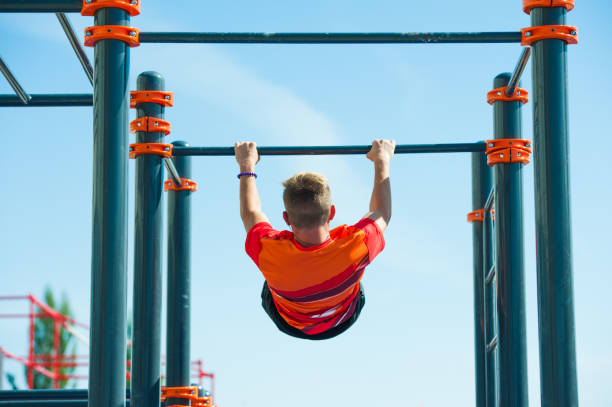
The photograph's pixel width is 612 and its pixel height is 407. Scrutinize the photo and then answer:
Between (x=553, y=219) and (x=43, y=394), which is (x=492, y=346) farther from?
(x=43, y=394)

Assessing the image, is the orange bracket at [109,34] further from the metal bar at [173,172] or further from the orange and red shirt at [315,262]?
the metal bar at [173,172]

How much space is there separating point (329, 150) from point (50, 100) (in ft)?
5.15

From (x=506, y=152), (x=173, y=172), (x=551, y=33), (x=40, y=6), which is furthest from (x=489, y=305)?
(x=40, y=6)

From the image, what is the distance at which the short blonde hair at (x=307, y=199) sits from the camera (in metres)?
3.01

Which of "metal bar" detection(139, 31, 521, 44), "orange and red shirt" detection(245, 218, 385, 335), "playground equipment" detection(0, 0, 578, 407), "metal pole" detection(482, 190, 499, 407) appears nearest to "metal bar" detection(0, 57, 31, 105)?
"playground equipment" detection(0, 0, 578, 407)

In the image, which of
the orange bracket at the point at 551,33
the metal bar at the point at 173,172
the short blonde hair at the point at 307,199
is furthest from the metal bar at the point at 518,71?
the metal bar at the point at 173,172

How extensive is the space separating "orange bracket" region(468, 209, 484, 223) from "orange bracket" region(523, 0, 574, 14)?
1943 millimetres

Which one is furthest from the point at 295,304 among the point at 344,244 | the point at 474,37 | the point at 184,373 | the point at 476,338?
the point at 476,338

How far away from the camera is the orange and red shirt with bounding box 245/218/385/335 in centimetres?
315

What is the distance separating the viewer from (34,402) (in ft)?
16.7

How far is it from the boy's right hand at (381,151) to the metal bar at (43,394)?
100 inches

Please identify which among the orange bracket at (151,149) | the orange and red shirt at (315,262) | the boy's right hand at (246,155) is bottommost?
the orange and red shirt at (315,262)

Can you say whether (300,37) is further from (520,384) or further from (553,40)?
(520,384)

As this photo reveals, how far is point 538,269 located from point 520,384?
1.13m
